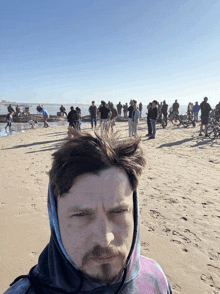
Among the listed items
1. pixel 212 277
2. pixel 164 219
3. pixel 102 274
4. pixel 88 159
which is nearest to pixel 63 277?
pixel 102 274

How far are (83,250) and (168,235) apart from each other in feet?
8.41

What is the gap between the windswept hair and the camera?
706 mm

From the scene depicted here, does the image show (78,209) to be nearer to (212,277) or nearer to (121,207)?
(121,207)

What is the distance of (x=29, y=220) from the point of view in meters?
3.17

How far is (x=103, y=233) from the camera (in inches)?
25.1

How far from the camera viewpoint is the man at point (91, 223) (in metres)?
0.64

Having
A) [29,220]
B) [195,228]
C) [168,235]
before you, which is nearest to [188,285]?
[168,235]

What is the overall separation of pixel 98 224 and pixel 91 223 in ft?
0.08

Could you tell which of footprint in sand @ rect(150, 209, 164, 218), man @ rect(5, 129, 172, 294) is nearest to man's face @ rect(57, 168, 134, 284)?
man @ rect(5, 129, 172, 294)

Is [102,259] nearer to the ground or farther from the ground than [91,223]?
nearer to the ground

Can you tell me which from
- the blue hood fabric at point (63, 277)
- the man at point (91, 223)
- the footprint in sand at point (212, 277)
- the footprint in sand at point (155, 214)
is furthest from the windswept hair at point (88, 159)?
the footprint in sand at point (155, 214)

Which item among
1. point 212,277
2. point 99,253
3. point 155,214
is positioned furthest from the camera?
point 155,214

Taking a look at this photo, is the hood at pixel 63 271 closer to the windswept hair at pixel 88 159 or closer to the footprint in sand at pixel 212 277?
the windswept hair at pixel 88 159

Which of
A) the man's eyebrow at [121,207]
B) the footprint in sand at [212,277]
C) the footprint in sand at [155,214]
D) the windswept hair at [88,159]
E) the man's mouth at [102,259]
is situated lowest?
the footprint in sand at [212,277]
